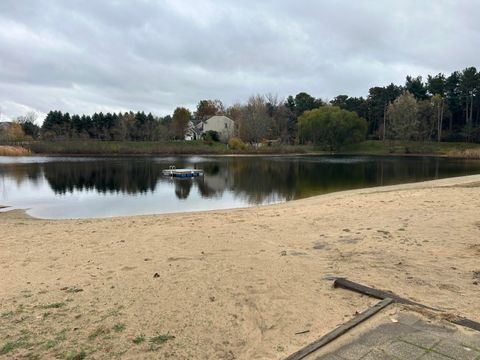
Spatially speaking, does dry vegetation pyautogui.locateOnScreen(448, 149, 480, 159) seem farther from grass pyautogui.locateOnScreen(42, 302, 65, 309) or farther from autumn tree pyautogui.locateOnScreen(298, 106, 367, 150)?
grass pyautogui.locateOnScreen(42, 302, 65, 309)

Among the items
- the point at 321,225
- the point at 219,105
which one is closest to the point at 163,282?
the point at 321,225

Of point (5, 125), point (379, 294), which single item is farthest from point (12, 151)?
point (379, 294)

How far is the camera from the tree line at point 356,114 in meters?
66.8

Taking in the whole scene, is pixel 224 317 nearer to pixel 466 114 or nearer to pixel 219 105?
pixel 466 114

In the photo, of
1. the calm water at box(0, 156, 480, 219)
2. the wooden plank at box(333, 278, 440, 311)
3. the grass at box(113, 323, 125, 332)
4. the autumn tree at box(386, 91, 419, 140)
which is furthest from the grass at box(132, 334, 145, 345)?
the autumn tree at box(386, 91, 419, 140)

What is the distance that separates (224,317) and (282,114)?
75.3 meters

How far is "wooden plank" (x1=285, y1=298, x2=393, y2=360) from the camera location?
10.4 feet

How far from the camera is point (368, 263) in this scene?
5902 millimetres

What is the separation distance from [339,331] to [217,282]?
6.91 ft

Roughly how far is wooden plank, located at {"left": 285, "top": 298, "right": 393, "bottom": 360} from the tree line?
6545 centimetres

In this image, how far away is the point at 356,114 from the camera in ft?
226

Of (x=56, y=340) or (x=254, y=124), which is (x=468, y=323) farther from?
(x=254, y=124)

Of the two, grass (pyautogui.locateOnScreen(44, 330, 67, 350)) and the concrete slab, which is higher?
the concrete slab

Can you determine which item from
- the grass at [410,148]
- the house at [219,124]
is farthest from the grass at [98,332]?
the house at [219,124]
